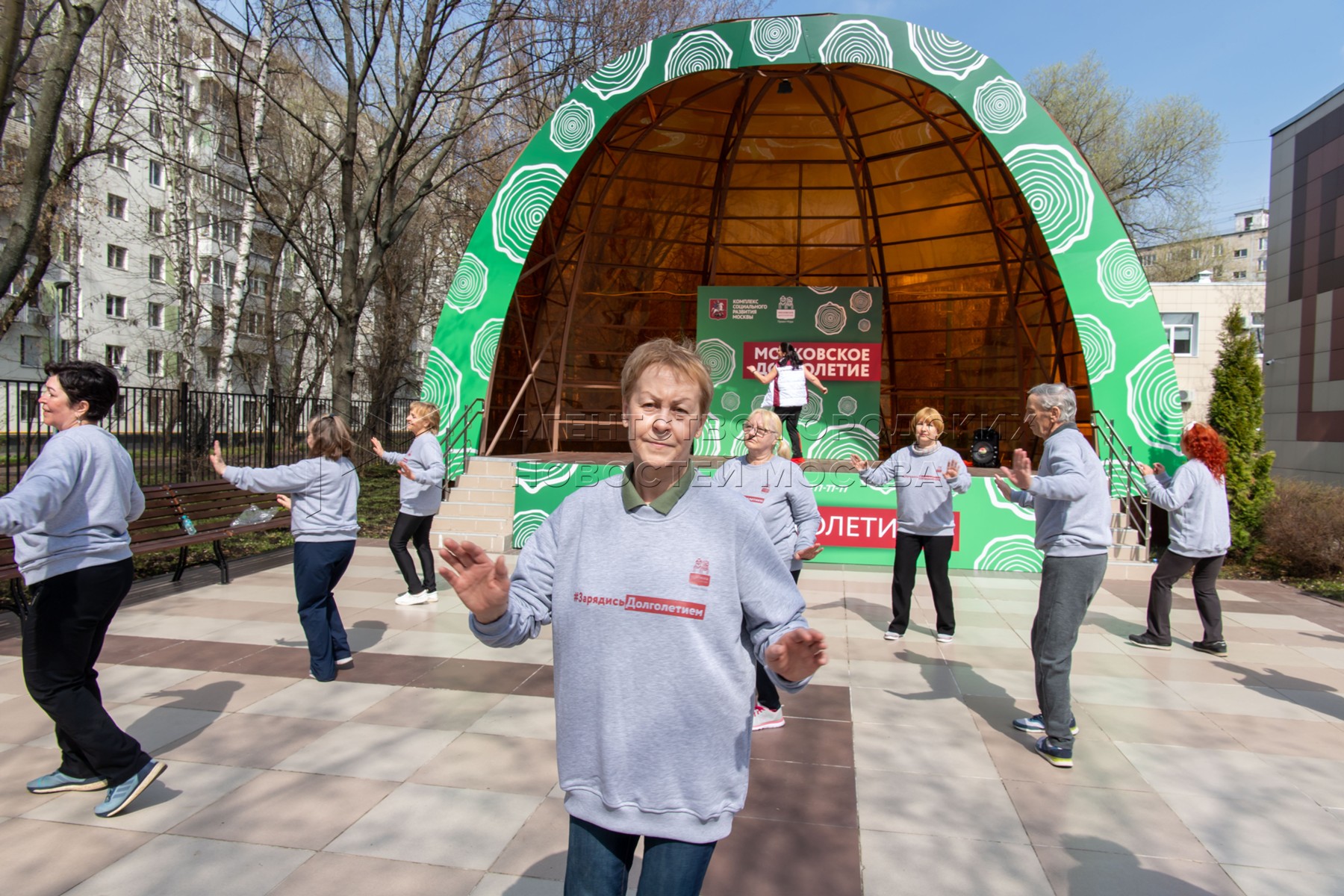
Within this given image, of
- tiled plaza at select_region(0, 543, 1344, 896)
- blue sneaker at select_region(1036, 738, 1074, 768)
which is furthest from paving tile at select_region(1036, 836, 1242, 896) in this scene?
blue sneaker at select_region(1036, 738, 1074, 768)

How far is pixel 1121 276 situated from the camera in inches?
441

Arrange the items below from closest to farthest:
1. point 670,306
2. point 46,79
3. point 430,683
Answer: point 430,683, point 46,79, point 670,306

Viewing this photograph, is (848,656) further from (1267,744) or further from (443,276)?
(443,276)

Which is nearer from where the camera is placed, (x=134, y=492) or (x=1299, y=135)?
(x=134, y=492)

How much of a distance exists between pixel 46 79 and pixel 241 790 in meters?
7.84

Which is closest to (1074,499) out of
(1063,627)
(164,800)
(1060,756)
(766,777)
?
(1063,627)

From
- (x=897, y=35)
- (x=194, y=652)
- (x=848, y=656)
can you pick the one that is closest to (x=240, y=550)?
(x=194, y=652)

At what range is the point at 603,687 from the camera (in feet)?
6.07

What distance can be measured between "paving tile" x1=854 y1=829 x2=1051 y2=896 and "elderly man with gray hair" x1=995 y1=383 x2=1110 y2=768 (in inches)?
43.7

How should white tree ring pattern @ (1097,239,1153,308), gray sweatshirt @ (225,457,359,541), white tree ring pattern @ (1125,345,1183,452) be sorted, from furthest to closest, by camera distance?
white tree ring pattern @ (1097,239,1153,308) < white tree ring pattern @ (1125,345,1183,452) < gray sweatshirt @ (225,457,359,541)

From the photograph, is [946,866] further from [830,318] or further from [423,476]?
[830,318]

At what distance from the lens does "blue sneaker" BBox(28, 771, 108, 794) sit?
3775 mm

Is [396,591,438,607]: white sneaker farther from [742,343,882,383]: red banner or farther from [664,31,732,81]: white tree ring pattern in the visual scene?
[742,343,882,383]: red banner

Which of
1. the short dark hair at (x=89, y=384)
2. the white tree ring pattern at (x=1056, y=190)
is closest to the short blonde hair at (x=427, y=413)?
the short dark hair at (x=89, y=384)
